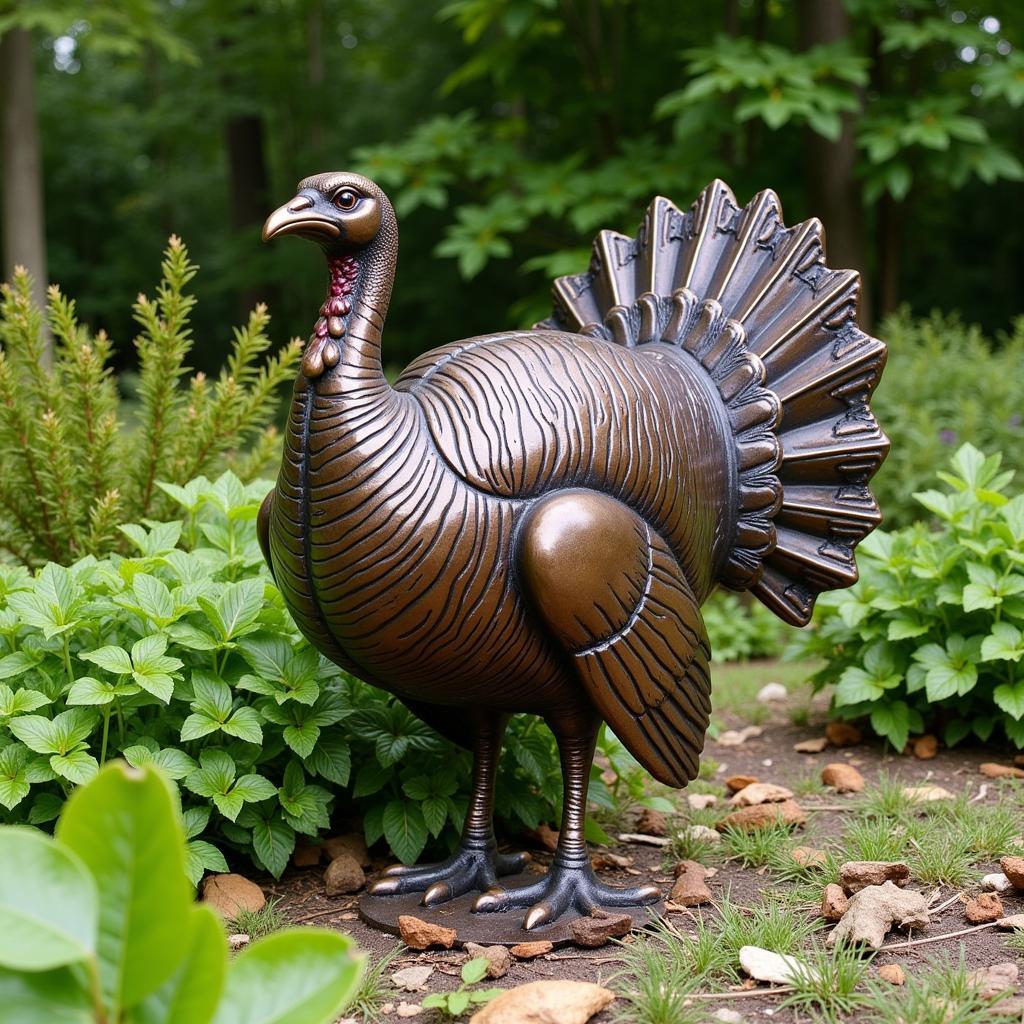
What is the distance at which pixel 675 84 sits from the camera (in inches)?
405

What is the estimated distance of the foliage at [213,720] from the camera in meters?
2.75

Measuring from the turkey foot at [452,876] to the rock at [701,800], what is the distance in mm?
850

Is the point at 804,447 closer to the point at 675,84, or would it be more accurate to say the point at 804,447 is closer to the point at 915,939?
the point at 915,939

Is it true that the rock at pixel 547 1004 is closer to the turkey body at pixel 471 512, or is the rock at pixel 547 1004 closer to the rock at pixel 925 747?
the turkey body at pixel 471 512

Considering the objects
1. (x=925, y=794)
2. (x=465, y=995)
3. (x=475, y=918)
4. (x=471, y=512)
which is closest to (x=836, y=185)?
(x=925, y=794)

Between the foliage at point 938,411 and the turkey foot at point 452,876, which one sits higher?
the foliage at point 938,411

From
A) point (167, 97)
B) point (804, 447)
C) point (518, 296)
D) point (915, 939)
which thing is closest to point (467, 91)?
point (518, 296)

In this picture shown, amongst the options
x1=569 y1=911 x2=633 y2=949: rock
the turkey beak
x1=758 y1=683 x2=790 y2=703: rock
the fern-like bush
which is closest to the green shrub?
x1=758 y1=683 x2=790 y2=703: rock

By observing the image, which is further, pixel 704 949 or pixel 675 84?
pixel 675 84

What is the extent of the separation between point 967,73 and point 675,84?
2.69 m

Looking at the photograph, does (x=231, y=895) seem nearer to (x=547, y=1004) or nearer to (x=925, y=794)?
(x=547, y=1004)

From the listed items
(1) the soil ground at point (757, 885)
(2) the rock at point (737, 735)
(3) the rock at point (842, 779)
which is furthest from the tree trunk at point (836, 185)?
(3) the rock at point (842, 779)

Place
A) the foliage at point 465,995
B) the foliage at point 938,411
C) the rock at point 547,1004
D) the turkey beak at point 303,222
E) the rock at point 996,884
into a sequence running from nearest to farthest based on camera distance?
the rock at point 547,1004 → the foliage at point 465,995 → the turkey beak at point 303,222 → the rock at point 996,884 → the foliage at point 938,411

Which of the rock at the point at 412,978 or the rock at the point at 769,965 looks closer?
the rock at the point at 769,965
